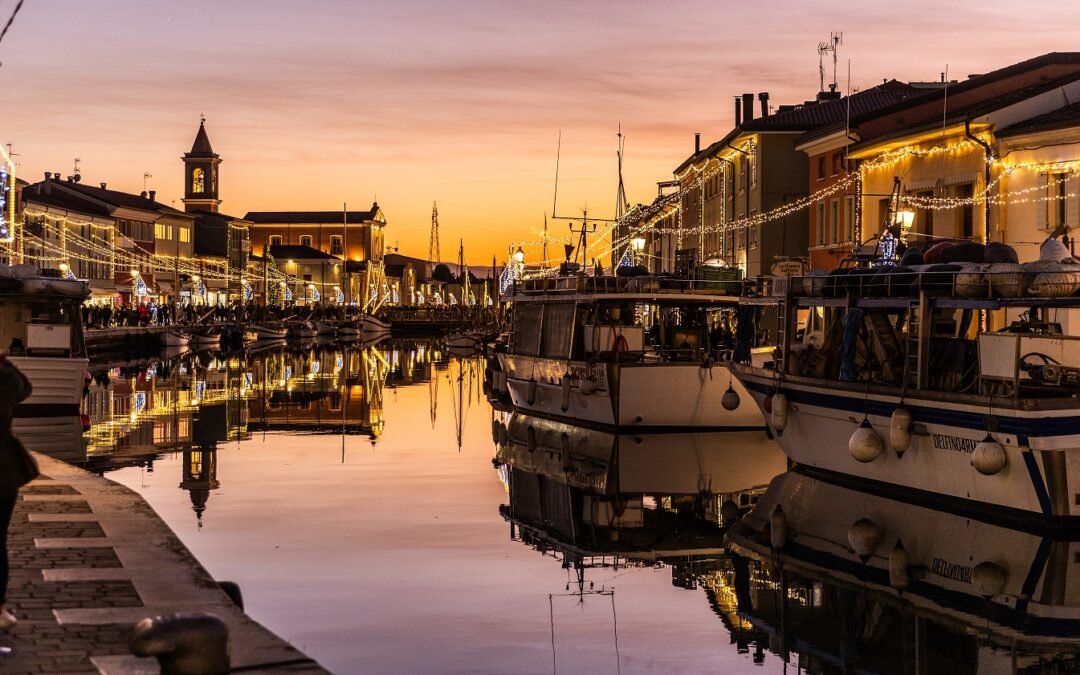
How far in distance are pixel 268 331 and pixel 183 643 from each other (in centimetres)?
11106

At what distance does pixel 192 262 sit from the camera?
502 ft

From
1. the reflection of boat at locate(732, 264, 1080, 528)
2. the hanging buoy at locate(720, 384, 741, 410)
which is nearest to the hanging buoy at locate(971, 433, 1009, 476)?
the reflection of boat at locate(732, 264, 1080, 528)

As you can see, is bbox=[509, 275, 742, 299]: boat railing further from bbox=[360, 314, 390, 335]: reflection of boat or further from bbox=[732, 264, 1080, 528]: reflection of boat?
bbox=[360, 314, 390, 335]: reflection of boat

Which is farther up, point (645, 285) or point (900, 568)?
point (645, 285)

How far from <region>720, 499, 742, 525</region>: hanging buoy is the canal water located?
0.10 m

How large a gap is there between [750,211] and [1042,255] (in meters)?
49.6

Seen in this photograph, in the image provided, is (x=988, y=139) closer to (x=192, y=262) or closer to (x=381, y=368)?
(x=381, y=368)

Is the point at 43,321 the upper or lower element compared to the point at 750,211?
lower

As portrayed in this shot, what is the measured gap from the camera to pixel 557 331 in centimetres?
4288

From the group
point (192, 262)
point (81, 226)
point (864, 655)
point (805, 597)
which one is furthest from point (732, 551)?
point (192, 262)

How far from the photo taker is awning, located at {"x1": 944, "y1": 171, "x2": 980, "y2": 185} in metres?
47.3

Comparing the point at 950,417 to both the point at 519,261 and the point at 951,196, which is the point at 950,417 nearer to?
the point at 951,196

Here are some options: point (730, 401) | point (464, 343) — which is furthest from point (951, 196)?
point (464, 343)

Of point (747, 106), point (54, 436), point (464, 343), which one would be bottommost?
point (54, 436)
